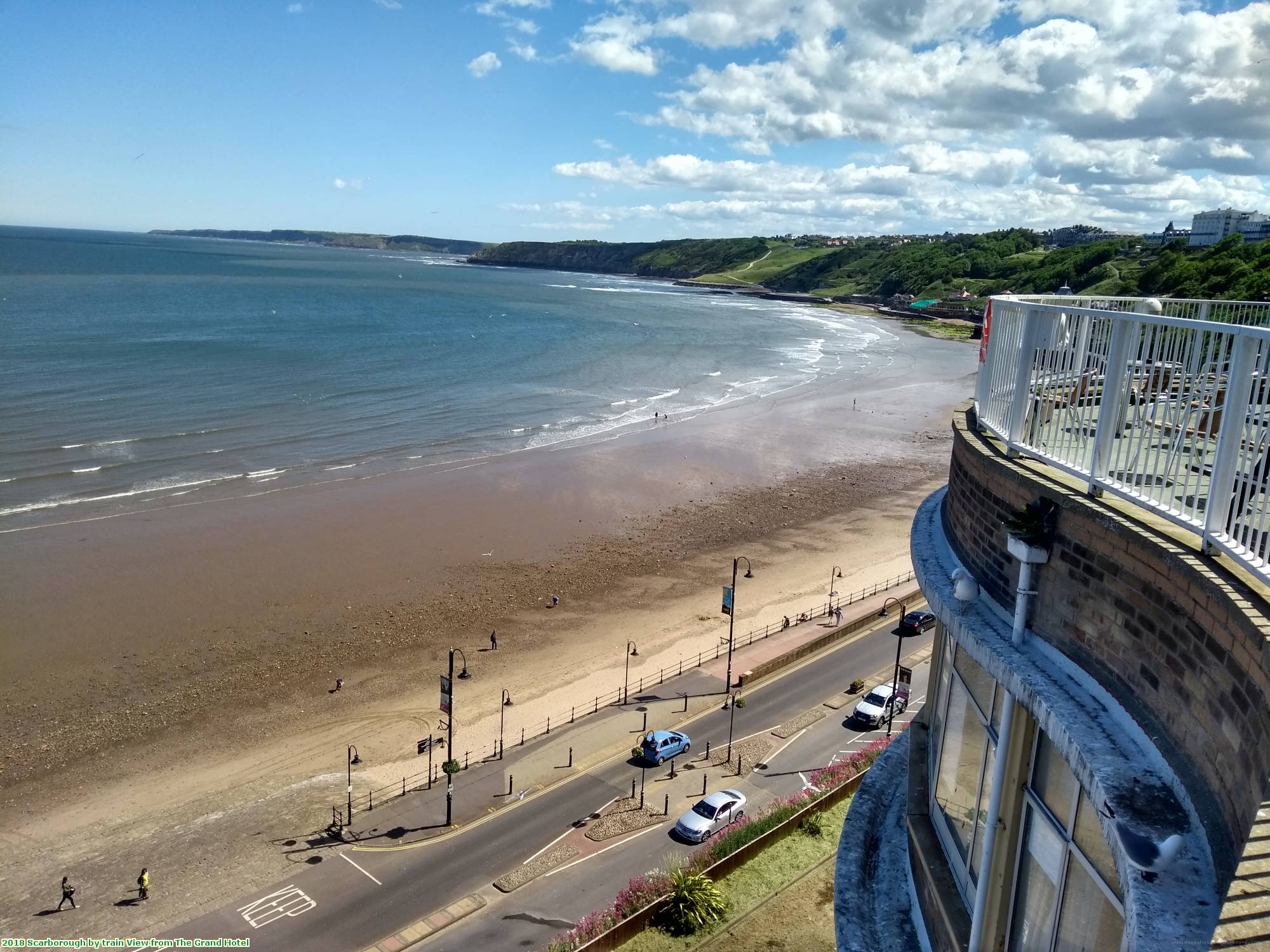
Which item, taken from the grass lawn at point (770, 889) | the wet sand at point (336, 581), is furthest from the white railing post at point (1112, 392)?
the wet sand at point (336, 581)

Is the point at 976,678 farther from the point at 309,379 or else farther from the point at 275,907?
the point at 309,379

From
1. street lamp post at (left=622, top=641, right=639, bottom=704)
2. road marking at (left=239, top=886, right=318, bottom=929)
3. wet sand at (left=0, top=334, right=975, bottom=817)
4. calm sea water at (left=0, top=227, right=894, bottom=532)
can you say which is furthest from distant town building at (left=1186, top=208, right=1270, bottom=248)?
road marking at (left=239, top=886, right=318, bottom=929)

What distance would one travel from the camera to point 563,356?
86.4 m

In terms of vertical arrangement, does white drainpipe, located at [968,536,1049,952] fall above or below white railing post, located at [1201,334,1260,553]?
below

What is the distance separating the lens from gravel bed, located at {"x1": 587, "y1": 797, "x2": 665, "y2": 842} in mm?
18062

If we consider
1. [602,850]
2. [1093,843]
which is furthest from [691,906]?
[1093,843]

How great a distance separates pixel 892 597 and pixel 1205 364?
27.8m

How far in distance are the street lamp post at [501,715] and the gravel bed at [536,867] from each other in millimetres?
4222

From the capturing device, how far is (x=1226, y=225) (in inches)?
5625

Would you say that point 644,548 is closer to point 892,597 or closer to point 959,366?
point 892,597

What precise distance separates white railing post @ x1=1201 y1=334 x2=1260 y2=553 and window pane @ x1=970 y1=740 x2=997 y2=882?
84.7 inches

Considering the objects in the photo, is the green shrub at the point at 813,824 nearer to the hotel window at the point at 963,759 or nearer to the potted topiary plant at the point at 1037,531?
the hotel window at the point at 963,759

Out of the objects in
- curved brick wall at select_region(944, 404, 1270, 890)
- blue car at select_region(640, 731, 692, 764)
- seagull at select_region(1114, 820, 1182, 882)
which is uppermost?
curved brick wall at select_region(944, 404, 1270, 890)

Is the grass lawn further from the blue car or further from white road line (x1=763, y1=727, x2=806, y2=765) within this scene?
the blue car
